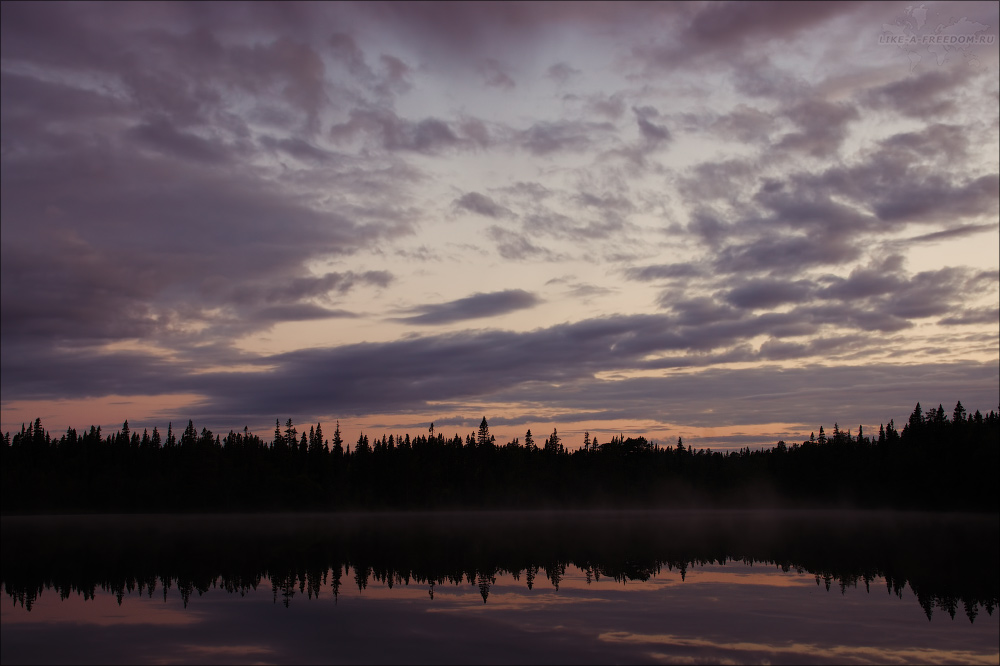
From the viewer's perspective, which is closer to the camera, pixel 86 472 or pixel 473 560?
pixel 473 560

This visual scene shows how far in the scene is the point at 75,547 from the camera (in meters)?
67.7

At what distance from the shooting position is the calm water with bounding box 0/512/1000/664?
1000 inches

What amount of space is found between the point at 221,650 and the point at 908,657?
889 inches

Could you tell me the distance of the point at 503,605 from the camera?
1348 inches

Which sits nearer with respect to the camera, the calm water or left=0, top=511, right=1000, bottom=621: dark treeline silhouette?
the calm water

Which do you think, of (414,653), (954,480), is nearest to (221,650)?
(414,653)

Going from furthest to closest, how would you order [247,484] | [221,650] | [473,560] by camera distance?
[247,484] → [473,560] → [221,650]

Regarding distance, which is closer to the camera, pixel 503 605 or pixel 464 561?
pixel 503 605

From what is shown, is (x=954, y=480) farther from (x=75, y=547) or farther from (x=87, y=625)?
(x=87, y=625)

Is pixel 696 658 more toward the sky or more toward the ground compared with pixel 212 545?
more toward the sky

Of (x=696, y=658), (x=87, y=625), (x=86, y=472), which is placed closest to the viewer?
(x=696, y=658)

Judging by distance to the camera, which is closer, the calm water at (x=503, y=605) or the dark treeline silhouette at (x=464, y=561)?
the calm water at (x=503, y=605)

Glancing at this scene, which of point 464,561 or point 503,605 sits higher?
point 503,605

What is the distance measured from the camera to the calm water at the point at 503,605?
2541cm
